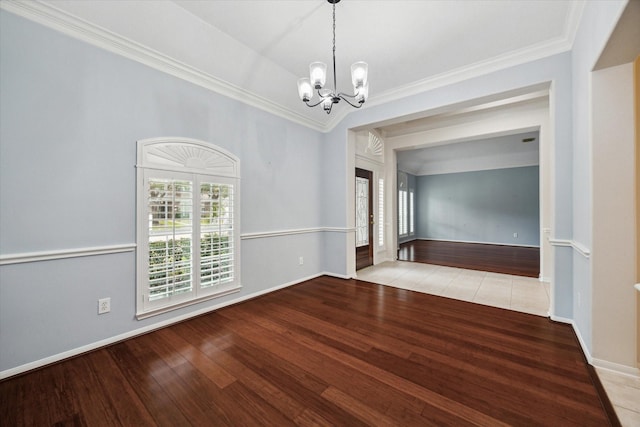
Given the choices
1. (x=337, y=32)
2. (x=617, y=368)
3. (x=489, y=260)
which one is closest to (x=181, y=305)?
(x=337, y=32)

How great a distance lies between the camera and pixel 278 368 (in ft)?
6.30

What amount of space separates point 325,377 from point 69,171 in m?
2.63

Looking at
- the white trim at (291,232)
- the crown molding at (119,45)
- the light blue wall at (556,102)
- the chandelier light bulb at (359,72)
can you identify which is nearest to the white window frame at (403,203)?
the white trim at (291,232)

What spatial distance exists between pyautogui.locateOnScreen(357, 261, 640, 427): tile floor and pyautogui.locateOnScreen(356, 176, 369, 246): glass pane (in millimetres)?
642


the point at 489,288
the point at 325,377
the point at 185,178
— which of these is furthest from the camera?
the point at 489,288

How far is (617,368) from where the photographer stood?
1829mm

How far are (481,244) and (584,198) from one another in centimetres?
749

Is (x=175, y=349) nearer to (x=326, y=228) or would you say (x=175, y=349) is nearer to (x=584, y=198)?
(x=326, y=228)

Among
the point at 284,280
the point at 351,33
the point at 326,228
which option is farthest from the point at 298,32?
the point at 284,280

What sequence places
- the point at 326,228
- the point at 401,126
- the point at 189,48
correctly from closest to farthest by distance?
the point at 189,48
the point at 326,228
the point at 401,126

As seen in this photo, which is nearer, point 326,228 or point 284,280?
point 284,280

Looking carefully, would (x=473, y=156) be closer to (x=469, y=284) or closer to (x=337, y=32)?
(x=469, y=284)

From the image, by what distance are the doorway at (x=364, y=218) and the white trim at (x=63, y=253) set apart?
3.80 m

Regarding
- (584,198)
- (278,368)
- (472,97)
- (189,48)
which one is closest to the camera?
(278,368)
